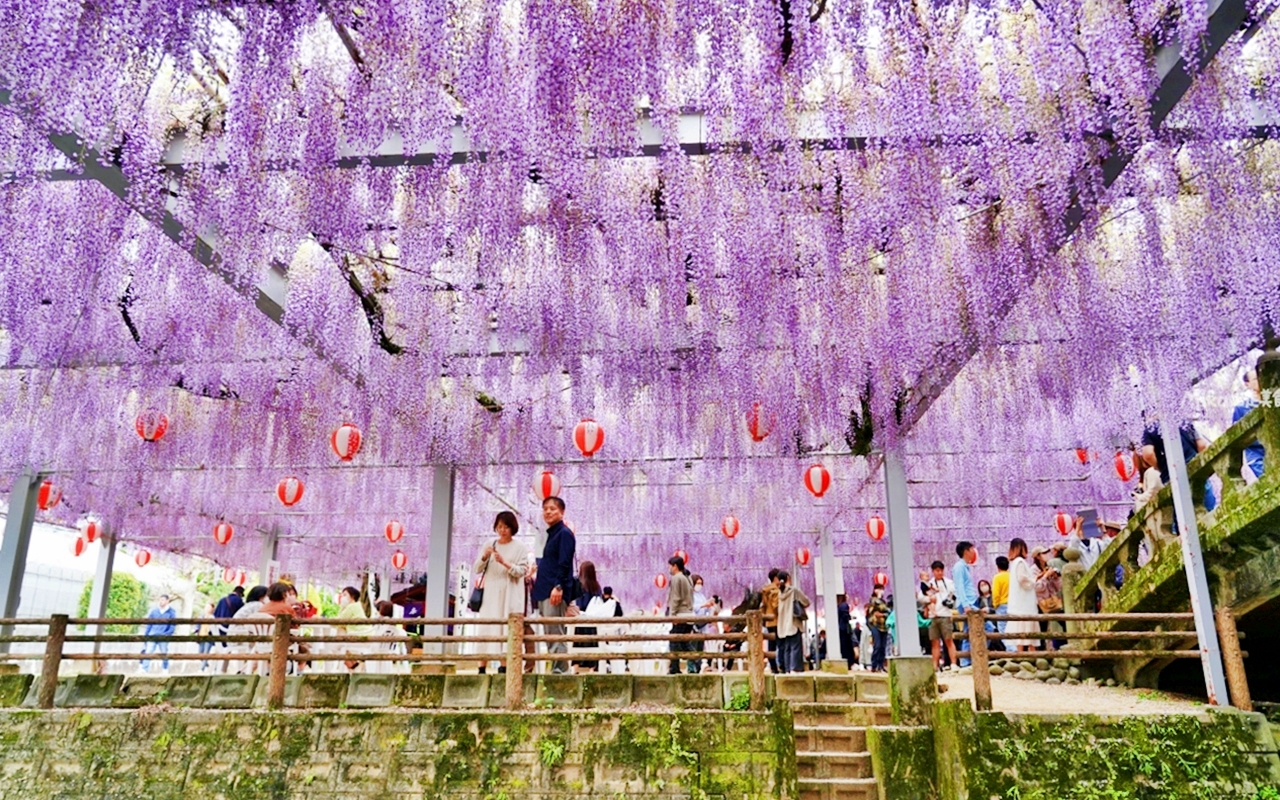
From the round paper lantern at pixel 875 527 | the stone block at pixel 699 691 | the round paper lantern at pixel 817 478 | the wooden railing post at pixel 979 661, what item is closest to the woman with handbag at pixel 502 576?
the stone block at pixel 699 691

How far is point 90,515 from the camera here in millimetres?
13102

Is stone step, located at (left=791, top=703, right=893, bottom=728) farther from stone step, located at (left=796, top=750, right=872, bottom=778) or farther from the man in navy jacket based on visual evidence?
the man in navy jacket

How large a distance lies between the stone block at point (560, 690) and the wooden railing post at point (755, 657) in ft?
3.81

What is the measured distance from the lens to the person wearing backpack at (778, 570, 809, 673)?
8.34 m

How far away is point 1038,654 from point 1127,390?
4.13m

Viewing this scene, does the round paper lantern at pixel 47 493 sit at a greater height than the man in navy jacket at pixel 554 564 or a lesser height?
greater

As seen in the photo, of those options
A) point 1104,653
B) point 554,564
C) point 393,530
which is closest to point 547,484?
point 554,564

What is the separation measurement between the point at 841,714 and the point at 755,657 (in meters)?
1.30

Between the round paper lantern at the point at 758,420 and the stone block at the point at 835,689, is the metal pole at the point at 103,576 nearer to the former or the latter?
the round paper lantern at the point at 758,420

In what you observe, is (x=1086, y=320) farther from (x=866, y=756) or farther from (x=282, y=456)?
(x=282, y=456)

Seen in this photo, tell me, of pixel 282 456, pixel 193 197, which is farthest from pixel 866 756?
pixel 282 456

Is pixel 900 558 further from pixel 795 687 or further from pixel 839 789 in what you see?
pixel 839 789

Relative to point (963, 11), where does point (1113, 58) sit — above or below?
below

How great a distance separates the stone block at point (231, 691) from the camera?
6.45 meters
